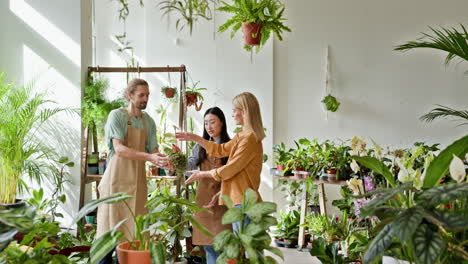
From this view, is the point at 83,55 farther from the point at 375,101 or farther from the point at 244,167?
the point at 375,101

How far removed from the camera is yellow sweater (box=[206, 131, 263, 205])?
3.97 m

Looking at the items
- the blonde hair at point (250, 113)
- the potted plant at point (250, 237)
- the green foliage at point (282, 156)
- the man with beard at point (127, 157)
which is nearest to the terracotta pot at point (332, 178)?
→ the green foliage at point (282, 156)

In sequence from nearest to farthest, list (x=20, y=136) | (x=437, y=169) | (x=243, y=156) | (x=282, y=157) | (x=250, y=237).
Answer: (x=250, y=237)
(x=437, y=169)
(x=243, y=156)
(x=20, y=136)
(x=282, y=157)

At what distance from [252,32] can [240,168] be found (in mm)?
1690

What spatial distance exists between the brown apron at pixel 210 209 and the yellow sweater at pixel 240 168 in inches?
9.5

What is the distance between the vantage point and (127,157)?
4035mm

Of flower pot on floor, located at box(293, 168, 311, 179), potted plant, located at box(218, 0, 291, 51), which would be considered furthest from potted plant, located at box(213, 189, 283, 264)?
flower pot on floor, located at box(293, 168, 311, 179)

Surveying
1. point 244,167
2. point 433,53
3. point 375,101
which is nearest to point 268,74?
point 375,101

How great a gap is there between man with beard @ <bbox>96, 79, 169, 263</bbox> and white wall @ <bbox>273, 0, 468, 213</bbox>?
3483 mm

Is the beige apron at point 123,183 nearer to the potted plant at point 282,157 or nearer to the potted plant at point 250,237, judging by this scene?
the potted plant at point 250,237

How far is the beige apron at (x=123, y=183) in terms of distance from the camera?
4.12 meters

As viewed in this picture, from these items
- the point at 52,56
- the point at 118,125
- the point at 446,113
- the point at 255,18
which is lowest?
the point at 118,125

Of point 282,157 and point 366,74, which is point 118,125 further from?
point 366,74

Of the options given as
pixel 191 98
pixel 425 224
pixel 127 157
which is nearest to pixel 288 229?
pixel 191 98
